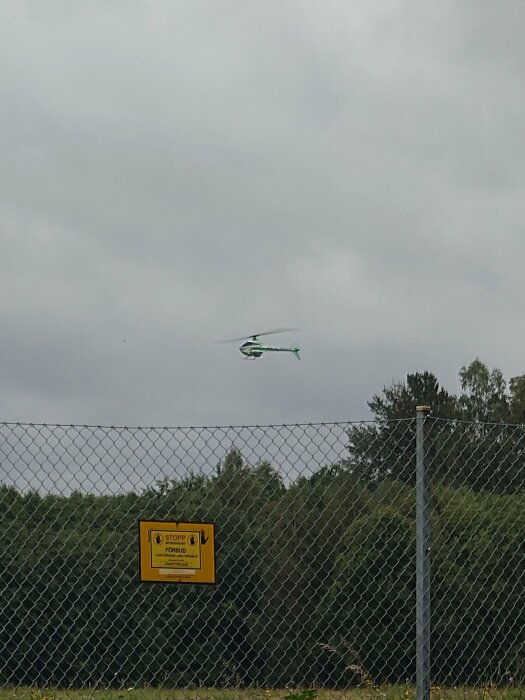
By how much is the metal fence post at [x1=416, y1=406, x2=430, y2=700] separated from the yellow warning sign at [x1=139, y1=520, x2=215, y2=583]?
0.95 metres

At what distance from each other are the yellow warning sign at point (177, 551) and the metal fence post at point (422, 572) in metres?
0.95

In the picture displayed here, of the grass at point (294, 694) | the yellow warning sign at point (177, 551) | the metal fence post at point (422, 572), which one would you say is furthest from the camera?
the grass at point (294, 694)

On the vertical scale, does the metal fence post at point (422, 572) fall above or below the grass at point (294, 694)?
above

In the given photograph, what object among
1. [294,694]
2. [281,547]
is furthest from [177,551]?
[281,547]

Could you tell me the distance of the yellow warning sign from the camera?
16.0ft

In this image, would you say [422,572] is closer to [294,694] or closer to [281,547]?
[294,694]

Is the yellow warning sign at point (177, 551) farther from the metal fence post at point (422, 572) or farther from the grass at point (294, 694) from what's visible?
the metal fence post at point (422, 572)

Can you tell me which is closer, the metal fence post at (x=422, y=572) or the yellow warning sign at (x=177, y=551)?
the yellow warning sign at (x=177, y=551)

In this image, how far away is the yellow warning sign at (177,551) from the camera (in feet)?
16.0

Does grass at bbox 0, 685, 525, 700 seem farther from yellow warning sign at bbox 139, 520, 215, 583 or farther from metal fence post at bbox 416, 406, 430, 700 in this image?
yellow warning sign at bbox 139, 520, 215, 583

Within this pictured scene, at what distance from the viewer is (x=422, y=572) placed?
512 centimetres

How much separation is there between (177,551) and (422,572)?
111cm

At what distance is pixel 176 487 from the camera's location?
596cm

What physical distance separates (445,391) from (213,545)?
49.4 m
